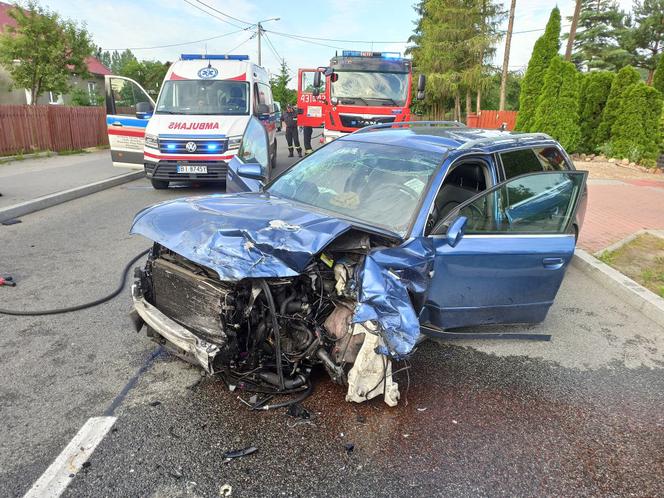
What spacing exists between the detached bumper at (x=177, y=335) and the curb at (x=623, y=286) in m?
4.36

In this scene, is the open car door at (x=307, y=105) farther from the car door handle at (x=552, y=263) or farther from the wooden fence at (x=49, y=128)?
the car door handle at (x=552, y=263)

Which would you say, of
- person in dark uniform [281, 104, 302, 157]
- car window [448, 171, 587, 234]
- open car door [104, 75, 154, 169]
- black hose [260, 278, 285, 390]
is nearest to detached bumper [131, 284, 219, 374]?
black hose [260, 278, 285, 390]

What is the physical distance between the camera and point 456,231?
3262 millimetres

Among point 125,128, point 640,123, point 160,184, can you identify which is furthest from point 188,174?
point 640,123

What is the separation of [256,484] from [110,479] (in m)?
0.73

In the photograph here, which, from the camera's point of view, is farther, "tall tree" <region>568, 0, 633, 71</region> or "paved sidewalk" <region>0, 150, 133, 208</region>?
"tall tree" <region>568, 0, 633, 71</region>

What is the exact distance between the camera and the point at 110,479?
237cm

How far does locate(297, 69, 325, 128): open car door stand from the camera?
18.9m

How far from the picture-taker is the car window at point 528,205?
139 inches

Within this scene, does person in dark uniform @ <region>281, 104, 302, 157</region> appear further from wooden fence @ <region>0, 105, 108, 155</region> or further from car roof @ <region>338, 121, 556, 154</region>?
car roof @ <region>338, 121, 556, 154</region>

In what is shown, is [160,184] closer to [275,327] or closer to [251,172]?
[251,172]

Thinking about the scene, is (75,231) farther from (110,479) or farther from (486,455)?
(486,455)

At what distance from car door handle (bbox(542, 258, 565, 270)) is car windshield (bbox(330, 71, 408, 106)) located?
10.7 metres

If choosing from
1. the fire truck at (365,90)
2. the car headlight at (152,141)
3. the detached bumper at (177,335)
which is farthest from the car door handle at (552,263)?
the fire truck at (365,90)
